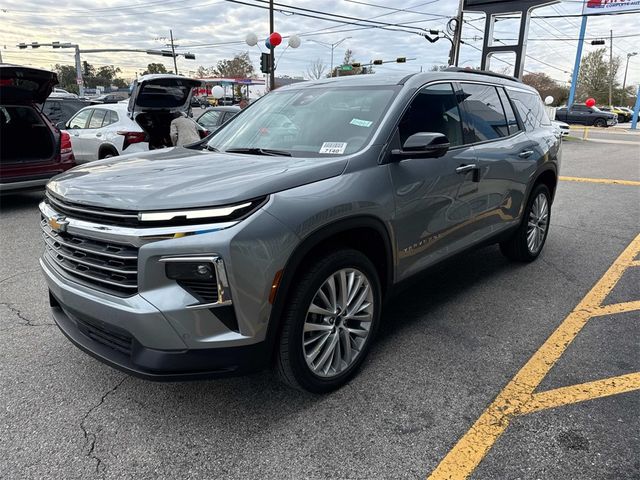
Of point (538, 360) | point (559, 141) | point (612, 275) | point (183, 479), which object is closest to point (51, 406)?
point (183, 479)

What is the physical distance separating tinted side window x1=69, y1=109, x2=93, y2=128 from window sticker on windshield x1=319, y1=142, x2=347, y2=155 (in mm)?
8153

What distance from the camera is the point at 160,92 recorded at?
805cm

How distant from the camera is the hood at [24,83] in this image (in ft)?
21.6

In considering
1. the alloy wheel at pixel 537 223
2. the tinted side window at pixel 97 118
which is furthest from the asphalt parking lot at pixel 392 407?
the tinted side window at pixel 97 118

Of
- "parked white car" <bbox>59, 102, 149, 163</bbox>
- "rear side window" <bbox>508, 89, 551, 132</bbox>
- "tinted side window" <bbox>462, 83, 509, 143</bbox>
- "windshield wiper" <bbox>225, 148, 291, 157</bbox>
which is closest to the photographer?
"windshield wiper" <bbox>225, 148, 291, 157</bbox>

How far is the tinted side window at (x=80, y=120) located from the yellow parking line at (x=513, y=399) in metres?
9.25

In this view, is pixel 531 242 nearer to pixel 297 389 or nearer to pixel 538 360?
pixel 538 360

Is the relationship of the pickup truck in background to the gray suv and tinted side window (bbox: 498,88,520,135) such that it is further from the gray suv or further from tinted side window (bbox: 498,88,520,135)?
the gray suv

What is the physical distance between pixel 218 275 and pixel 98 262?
2.17 feet

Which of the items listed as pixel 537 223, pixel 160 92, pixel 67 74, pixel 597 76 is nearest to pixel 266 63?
pixel 160 92

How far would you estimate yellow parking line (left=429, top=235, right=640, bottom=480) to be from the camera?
2240 mm

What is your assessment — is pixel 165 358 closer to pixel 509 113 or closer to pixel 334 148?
pixel 334 148

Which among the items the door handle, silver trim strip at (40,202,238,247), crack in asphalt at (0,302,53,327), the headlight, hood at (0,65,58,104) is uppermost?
hood at (0,65,58,104)

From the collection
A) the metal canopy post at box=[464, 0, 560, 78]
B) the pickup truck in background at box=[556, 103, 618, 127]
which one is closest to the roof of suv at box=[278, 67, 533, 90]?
the metal canopy post at box=[464, 0, 560, 78]
